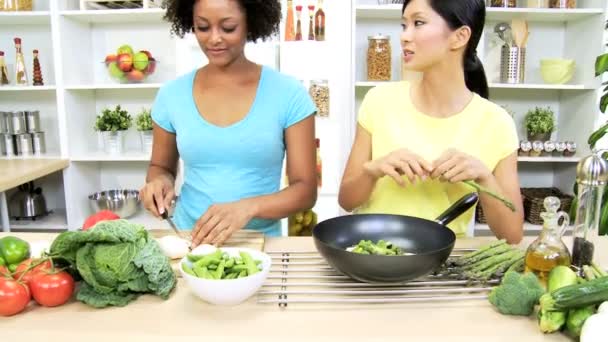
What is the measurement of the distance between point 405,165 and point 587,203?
383 millimetres

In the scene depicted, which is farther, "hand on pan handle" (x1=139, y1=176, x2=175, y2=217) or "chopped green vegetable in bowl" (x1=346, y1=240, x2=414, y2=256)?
"hand on pan handle" (x1=139, y1=176, x2=175, y2=217)

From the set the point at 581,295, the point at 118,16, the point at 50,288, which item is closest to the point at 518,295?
the point at 581,295

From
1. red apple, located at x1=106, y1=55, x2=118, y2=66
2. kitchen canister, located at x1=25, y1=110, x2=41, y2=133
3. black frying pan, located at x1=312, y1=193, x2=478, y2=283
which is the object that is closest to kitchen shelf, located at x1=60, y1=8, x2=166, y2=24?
red apple, located at x1=106, y1=55, x2=118, y2=66

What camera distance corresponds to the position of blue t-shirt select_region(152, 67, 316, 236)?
1.48 m

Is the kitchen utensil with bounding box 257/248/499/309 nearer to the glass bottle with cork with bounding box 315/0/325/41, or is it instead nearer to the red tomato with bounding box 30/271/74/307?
the red tomato with bounding box 30/271/74/307

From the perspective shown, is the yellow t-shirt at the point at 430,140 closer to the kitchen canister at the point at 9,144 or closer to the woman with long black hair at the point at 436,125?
the woman with long black hair at the point at 436,125

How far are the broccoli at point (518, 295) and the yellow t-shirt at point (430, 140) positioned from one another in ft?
1.74

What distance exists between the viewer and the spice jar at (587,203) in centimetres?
→ 92

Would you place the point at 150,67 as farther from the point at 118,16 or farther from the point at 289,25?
the point at 289,25

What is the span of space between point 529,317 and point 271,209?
71cm

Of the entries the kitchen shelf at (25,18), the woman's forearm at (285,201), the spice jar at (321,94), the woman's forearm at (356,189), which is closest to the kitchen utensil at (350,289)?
the woman's forearm at (285,201)

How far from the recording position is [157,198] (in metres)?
1.31

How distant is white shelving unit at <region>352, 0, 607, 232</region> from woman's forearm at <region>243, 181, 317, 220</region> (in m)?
1.43

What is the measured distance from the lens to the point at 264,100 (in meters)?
1.51
